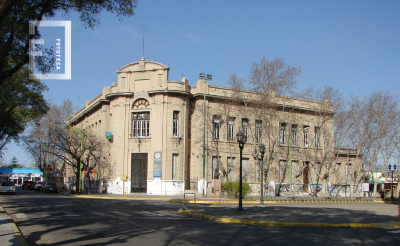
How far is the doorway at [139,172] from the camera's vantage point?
129ft

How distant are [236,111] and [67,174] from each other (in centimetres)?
4049

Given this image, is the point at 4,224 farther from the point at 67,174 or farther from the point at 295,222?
the point at 67,174

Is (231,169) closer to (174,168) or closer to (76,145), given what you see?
(174,168)

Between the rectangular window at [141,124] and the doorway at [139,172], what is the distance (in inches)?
90.0

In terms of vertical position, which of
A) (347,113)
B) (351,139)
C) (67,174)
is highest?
(347,113)

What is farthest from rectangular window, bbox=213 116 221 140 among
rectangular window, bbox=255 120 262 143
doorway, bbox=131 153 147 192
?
doorway, bbox=131 153 147 192

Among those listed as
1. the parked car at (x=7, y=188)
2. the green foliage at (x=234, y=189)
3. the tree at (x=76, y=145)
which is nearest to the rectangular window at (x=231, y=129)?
the green foliage at (x=234, y=189)

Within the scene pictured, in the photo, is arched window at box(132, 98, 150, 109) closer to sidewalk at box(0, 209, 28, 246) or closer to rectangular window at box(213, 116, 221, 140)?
rectangular window at box(213, 116, 221, 140)

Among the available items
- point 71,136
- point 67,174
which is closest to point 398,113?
point 71,136

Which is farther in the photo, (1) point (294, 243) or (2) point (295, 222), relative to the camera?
(2) point (295, 222)

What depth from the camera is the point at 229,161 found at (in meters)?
41.7

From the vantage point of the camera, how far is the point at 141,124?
4044 cm

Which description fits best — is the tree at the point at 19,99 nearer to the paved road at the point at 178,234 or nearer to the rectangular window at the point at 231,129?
the paved road at the point at 178,234

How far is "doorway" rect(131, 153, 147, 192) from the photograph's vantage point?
39.4m
